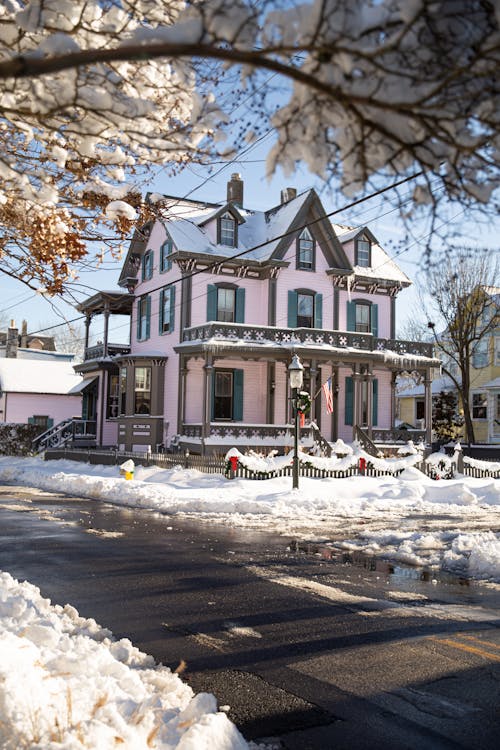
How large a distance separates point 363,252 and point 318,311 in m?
4.88

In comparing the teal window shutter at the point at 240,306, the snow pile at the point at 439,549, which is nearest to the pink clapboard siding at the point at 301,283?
the teal window shutter at the point at 240,306

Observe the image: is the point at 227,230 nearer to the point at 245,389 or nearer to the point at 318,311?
the point at 318,311

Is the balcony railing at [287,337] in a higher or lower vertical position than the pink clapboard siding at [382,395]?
higher

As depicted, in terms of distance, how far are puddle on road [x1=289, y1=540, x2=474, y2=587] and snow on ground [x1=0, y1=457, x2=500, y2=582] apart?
34 centimetres

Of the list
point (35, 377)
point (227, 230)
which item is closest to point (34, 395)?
point (35, 377)

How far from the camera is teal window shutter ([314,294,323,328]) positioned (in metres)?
33.1

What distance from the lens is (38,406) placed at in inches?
1973

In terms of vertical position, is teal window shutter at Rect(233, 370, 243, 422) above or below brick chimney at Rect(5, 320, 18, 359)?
below

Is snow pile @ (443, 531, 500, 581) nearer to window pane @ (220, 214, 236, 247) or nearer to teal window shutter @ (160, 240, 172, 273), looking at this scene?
teal window shutter @ (160, 240, 172, 273)

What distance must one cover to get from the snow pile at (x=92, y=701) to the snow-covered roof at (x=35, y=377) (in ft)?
147

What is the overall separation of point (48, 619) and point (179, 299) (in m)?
26.0

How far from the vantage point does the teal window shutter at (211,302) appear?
31.1 meters

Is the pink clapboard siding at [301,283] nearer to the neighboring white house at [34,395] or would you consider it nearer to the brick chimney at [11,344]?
the neighboring white house at [34,395]

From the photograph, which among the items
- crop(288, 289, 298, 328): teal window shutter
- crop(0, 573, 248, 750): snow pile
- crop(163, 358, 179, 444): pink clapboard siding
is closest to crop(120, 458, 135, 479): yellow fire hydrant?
crop(163, 358, 179, 444): pink clapboard siding
